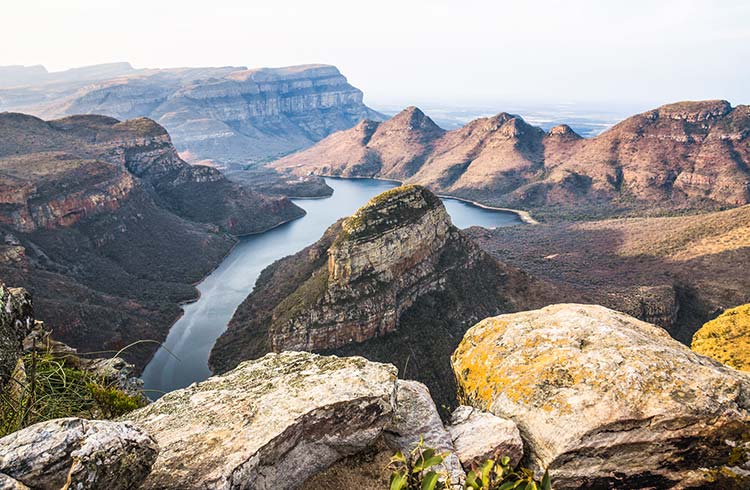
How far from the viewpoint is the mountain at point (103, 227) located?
52.2 m

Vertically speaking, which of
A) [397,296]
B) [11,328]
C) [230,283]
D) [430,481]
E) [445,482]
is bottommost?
[230,283]

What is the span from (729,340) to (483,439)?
17637 millimetres

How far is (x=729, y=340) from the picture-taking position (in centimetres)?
1784

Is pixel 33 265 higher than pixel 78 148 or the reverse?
the reverse

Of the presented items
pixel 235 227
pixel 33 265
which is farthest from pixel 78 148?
pixel 33 265

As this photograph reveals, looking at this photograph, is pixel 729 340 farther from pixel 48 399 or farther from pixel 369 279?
pixel 369 279

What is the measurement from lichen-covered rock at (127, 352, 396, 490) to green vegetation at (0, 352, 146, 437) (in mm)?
643

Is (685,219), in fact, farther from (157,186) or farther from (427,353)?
(157,186)

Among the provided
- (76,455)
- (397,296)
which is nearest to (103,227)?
(397,296)

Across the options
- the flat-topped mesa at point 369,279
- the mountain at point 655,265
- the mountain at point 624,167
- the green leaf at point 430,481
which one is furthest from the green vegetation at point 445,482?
the mountain at point 624,167

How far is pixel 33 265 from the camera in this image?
55.5 metres

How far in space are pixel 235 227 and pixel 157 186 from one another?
24880mm

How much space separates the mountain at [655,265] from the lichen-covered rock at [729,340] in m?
31.4

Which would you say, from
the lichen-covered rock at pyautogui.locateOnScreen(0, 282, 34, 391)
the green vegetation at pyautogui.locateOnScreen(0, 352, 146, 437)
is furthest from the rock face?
the lichen-covered rock at pyautogui.locateOnScreen(0, 282, 34, 391)
